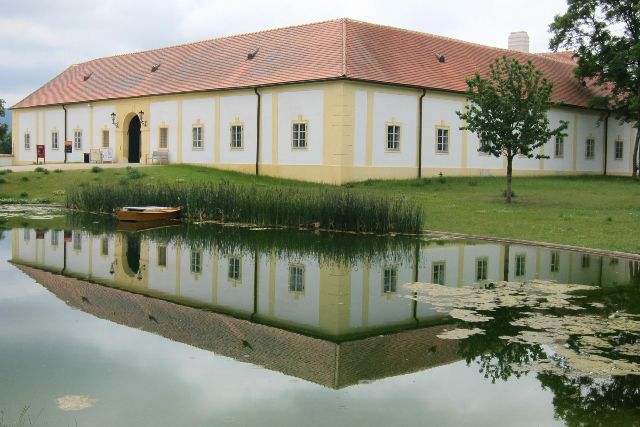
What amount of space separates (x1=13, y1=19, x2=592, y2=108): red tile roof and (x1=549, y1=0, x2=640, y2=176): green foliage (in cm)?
220

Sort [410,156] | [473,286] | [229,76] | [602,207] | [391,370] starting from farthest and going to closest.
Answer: [229,76] → [410,156] → [602,207] → [473,286] → [391,370]

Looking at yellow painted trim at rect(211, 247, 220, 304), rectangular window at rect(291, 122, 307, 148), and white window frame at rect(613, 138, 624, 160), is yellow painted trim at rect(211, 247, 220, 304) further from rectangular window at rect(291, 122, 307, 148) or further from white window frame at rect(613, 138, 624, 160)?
white window frame at rect(613, 138, 624, 160)

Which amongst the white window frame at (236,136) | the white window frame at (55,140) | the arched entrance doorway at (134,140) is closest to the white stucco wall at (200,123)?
the white window frame at (236,136)

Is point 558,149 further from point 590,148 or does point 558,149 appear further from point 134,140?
point 134,140

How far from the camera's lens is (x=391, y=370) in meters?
7.67

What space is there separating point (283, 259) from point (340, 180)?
16990 mm

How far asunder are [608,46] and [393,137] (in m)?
14.6

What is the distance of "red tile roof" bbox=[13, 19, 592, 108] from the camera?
33688 mm

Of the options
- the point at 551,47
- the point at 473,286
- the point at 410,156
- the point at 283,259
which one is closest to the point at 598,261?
the point at 473,286

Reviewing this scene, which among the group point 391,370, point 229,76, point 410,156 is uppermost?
point 229,76

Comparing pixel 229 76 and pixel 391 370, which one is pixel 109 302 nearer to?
pixel 391 370

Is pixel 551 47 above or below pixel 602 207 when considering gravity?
above

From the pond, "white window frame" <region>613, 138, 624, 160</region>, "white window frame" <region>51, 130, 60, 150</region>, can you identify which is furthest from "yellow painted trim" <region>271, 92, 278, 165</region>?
"white window frame" <region>613, 138, 624, 160</region>

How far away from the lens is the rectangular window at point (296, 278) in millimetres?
11924
